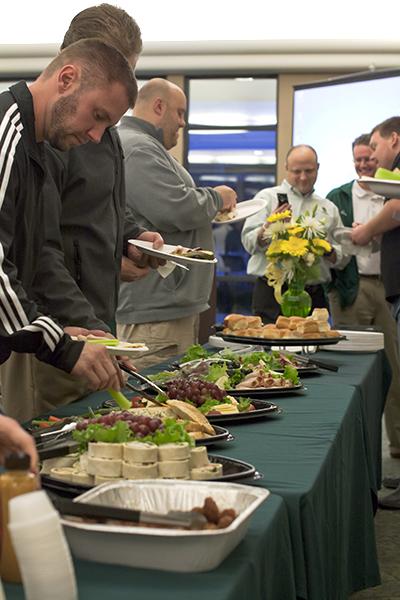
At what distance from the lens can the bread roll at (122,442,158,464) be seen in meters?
1.23

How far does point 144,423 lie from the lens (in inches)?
52.3

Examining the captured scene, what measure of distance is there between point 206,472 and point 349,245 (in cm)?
336

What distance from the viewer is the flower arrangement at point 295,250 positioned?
3.56 metres

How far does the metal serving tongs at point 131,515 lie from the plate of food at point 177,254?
59.3 inches

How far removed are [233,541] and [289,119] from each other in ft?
23.7

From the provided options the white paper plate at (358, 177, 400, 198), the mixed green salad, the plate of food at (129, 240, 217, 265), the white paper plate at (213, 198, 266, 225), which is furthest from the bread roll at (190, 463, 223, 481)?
the white paper plate at (358, 177, 400, 198)

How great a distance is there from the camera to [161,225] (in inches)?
132

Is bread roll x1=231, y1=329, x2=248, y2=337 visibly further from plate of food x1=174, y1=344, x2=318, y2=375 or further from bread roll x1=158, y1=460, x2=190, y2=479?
bread roll x1=158, y1=460, x2=190, y2=479

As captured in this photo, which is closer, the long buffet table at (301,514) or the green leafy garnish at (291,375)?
the long buffet table at (301,514)

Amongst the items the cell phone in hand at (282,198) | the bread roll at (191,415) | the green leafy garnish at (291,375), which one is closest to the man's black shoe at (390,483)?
the cell phone in hand at (282,198)

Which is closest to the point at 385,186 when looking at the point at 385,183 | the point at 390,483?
the point at 385,183

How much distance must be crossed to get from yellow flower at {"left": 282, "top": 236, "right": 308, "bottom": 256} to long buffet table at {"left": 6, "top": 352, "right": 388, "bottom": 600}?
0.81 meters

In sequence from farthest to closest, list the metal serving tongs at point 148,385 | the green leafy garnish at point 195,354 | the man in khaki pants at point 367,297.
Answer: the man in khaki pants at point 367,297 < the green leafy garnish at point 195,354 < the metal serving tongs at point 148,385

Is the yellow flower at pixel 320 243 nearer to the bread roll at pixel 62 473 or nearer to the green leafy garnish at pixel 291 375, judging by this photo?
the green leafy garnish at pixel 291 375
